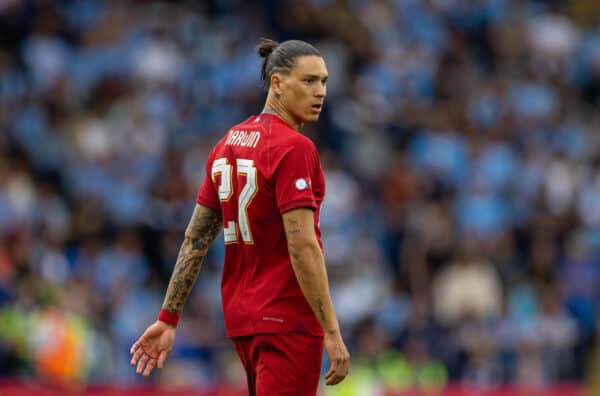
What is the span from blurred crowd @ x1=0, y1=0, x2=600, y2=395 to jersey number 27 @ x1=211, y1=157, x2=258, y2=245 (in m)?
5.68

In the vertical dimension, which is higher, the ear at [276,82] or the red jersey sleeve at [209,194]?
the ear at [276,82]

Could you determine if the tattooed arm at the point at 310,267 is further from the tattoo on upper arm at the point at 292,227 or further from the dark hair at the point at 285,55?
the dark hair at the point at 285,55

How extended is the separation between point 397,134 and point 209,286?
3382mm

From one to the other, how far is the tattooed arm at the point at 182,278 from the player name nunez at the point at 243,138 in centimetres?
40

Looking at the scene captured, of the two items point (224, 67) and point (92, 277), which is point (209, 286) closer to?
point (92, 277)

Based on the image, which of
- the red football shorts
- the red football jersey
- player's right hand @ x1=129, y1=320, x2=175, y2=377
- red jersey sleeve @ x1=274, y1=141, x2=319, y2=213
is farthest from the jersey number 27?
player's right hand @ x1=129, y1=320, x2=175, y2=377

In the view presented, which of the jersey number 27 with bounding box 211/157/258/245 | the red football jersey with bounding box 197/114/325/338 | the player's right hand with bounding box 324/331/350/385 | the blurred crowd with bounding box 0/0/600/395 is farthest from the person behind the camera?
the blurred crowd with bounding box 0/0/600/395

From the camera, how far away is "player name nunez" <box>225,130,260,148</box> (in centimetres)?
547

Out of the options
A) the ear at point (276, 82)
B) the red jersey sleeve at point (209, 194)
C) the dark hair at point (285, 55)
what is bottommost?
the red jersey sleeve at point (209, 194)

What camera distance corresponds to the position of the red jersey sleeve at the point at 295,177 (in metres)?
5.24

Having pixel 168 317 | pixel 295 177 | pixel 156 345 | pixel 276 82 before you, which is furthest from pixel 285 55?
pixel 156 345

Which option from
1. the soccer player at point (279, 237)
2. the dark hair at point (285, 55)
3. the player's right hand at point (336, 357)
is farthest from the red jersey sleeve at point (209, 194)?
the player's right hand at point (336, 357)

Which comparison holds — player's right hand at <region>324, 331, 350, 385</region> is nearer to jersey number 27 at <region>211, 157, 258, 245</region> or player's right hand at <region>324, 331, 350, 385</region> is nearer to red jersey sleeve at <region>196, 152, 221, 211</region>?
jersey number 27 at <region>211, 157, 258, 245</region>

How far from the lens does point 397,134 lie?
49.8ft
